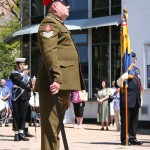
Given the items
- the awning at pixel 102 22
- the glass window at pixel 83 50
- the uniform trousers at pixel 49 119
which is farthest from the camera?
the glass window at pixel 83 50

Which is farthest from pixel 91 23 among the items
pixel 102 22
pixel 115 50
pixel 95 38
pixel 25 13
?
pixel 25 13

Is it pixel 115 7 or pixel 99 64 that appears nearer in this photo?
pixel 115 7

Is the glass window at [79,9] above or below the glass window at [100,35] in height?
above

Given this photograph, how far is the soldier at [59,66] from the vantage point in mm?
6246

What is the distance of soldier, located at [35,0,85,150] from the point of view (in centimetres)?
625

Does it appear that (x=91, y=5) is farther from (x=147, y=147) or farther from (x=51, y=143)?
(x=51, y=143)

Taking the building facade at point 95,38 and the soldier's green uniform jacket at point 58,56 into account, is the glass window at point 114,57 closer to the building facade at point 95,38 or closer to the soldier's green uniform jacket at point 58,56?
the building facade at point 95,38

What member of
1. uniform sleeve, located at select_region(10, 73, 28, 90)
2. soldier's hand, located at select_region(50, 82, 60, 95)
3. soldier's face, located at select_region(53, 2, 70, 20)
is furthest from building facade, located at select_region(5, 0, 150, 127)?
soldier's hand, located at select_region(50, 82, 60, 95)

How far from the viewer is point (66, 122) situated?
2253 cm

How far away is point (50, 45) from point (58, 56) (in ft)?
0.63

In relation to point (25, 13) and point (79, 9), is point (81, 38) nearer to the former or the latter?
point (79, 9)

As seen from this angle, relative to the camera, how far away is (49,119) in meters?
6.41

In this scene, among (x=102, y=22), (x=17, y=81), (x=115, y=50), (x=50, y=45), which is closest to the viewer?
(x=50, y=45)

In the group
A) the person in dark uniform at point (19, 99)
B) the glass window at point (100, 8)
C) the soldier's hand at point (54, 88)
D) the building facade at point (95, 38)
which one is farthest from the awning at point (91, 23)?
the soldier's hand at point (54, 88)
